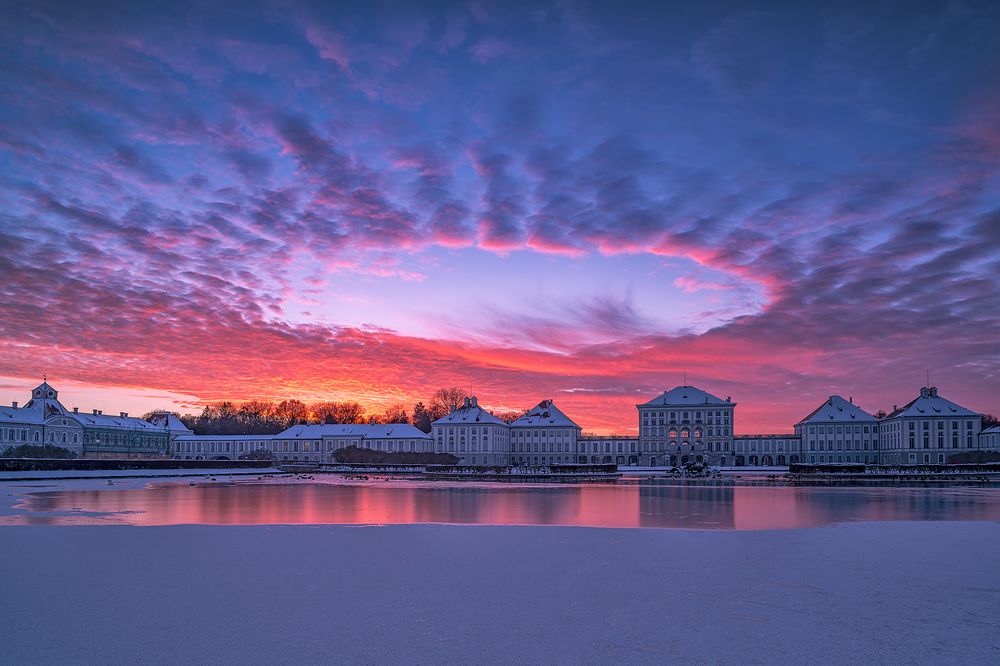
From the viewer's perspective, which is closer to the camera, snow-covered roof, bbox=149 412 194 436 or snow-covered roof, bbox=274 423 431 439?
snow-covered roof, bbox=274 423 431 439

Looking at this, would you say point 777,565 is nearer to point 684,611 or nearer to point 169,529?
point 684,611

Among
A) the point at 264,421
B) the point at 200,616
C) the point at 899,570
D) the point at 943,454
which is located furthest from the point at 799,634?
the point at 264,421

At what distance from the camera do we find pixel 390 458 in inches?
4077

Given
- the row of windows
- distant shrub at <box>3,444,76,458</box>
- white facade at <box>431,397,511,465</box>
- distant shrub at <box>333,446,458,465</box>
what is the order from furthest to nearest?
the row of windows, white facade at <box>431,397,511,465</box>, distant shrub at <box>333,446,458,465</box>, distant shrub at <box>3,444,76,458</box>

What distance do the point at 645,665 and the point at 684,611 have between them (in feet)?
8.33

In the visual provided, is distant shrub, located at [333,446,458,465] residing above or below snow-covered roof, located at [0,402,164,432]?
below

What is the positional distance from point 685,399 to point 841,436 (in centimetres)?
2463

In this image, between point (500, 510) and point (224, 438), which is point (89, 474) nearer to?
point (500, 510)

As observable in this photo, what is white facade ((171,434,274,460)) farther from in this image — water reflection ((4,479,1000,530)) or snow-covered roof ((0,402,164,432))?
water reflection ((4,479,1000,530))

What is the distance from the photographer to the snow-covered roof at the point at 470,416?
121 metres

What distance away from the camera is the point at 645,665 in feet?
26.3

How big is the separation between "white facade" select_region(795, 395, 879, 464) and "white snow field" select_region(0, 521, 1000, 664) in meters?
112

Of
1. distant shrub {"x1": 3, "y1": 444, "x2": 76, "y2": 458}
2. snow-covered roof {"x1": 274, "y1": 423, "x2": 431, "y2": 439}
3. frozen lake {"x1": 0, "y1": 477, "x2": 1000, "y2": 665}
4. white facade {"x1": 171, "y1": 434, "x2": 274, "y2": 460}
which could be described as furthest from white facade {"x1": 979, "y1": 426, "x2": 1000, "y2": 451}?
distant shrub {"x1": 3, "y1": 444, "x2": 76, "y2": 458}

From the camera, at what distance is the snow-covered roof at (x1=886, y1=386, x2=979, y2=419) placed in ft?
371
